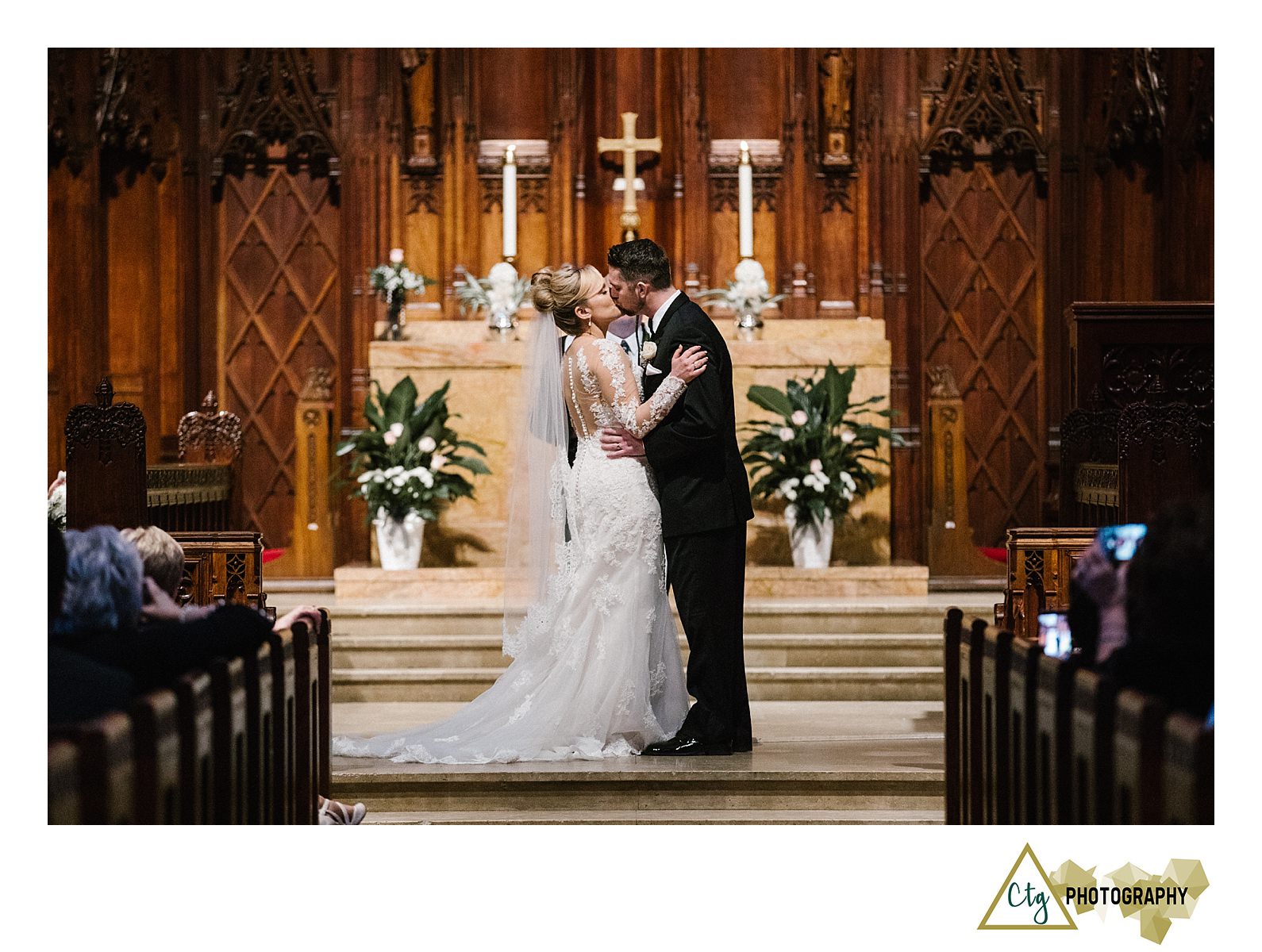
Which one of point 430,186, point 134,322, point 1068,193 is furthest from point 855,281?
point 134,322

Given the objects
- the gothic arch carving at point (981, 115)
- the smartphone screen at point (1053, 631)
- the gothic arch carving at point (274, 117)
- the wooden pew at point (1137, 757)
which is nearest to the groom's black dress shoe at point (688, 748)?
the smartphone screen at point (1053, 631)

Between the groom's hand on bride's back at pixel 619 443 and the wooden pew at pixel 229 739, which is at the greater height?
the groom's hand on bride's back at pixel 619 443

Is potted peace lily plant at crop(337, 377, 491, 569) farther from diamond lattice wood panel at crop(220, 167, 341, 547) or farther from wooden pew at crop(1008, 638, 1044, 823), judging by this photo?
wooden pew at crop(1008, 638, 1044, 823)

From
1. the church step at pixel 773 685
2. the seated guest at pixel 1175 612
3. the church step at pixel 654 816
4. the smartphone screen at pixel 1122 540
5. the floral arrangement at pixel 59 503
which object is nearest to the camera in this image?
the seated guest at pixel 1175 612

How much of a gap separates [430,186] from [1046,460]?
455 cm

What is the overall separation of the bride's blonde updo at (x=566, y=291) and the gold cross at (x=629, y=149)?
385 cm

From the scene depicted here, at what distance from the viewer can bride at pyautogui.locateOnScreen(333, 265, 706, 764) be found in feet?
15.1

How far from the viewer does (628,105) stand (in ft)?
29.6

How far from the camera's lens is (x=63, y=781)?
2123 millimetres

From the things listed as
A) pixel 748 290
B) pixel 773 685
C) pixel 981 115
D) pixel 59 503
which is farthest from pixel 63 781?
pixel 981 115

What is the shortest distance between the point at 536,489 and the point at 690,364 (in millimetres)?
813

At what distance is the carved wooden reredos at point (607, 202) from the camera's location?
29.5 feet

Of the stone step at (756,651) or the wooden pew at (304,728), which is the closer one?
the wooden pew at (304,728)
